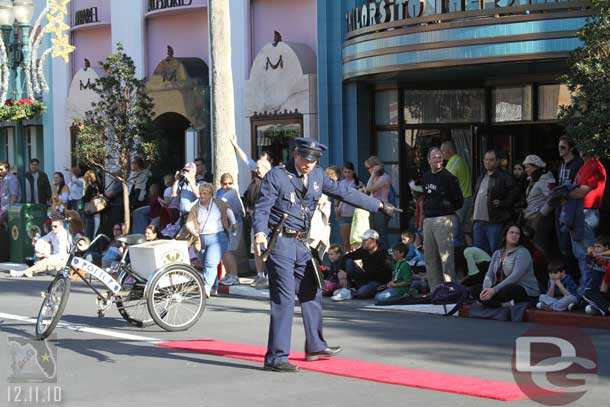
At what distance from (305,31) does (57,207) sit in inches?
236

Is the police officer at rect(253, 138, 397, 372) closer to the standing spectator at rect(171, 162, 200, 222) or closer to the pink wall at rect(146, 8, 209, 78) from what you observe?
the standing spectator at rect(171, 162, 200, 222)

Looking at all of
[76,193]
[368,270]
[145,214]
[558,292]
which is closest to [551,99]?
[368,270]

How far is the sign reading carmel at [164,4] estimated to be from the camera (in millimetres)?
23828

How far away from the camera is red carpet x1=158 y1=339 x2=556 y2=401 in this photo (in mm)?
8227

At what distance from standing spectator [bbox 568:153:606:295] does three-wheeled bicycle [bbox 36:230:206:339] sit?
184 inches

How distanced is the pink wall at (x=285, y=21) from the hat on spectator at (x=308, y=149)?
11391 mm

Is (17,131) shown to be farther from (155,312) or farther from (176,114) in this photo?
(155,312)

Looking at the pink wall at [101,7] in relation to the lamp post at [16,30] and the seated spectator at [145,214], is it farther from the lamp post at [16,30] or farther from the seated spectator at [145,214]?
the seated spectator at [145,214]

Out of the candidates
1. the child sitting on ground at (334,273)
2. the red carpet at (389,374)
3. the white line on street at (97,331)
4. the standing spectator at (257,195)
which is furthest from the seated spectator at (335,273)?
the red carpet at (389,374)

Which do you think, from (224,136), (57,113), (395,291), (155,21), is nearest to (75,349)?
(395,291)

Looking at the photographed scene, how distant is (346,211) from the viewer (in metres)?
17.3

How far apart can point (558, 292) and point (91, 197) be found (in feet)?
37.6

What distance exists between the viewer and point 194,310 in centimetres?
1188

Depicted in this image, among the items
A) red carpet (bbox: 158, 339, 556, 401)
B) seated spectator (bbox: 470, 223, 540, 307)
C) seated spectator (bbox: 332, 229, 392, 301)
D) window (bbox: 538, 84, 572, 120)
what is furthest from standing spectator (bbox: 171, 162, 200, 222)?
red carpet (bbox: 158, 339, 556, 401)
